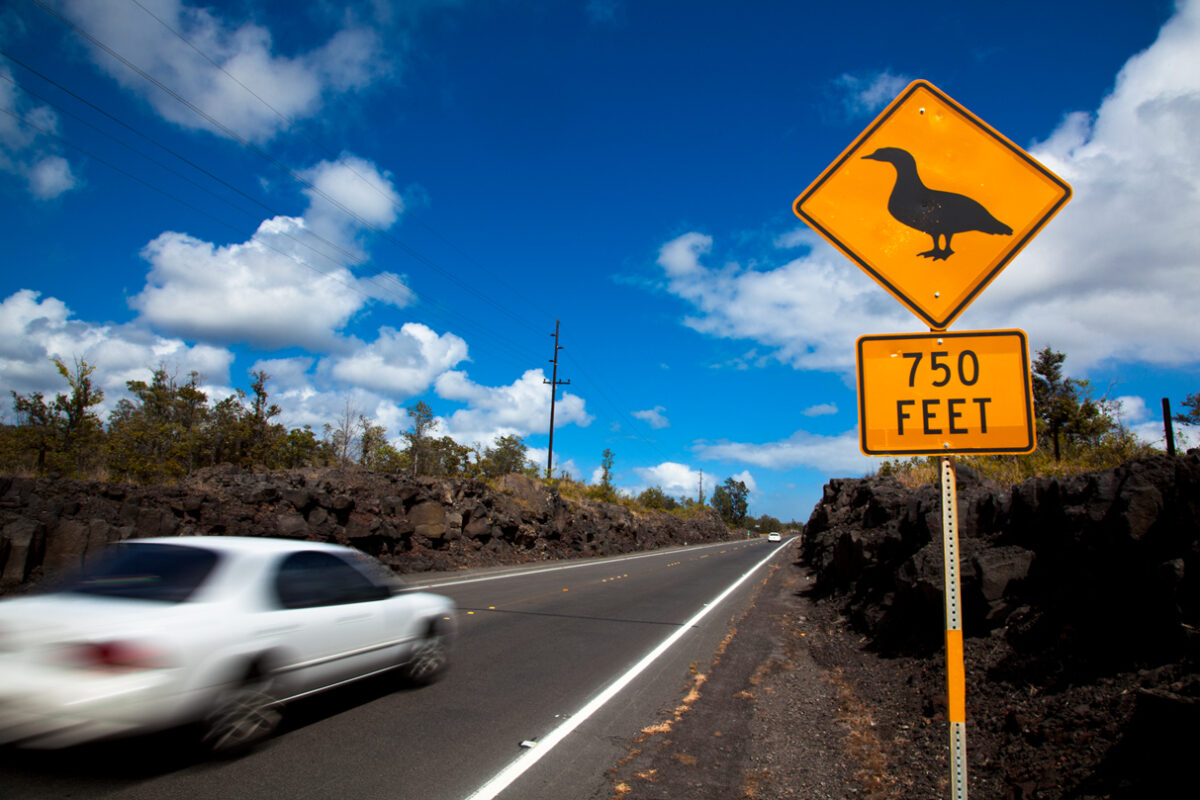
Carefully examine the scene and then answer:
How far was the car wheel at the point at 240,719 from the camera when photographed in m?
4.23

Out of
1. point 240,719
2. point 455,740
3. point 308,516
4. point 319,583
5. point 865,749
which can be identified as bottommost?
point 455,740

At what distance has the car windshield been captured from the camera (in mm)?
4363

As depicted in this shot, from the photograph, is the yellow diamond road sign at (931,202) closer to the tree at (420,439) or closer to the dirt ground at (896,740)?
the dirt ground at (896,740)

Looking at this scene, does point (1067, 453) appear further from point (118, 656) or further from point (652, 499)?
point (652, 499)

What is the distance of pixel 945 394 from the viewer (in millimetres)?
2576

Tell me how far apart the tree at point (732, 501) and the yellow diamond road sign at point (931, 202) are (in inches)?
6097

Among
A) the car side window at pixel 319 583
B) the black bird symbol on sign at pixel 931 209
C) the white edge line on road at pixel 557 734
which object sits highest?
the black bird symbol on sign at pixel 931 209

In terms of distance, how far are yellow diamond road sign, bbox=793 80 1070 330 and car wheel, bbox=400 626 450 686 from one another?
548 centimetres

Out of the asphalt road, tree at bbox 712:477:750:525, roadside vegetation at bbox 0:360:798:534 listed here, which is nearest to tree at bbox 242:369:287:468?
roadside vegetation at bbox 0:360:798:534

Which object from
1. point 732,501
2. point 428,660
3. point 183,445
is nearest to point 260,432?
point 183,445

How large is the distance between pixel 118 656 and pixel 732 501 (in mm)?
160878

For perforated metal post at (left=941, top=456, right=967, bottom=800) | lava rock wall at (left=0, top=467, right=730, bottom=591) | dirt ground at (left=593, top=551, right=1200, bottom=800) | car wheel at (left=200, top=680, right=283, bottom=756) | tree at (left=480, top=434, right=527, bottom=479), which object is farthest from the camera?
tree at (left=480, top=434, right=527, bottom=479)

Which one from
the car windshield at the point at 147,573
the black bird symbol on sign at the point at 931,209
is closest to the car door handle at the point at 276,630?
the car windshield at the point at 147,573

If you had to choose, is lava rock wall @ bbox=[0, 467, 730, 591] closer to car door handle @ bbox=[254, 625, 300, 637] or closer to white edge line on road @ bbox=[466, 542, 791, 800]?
car door handle @ bbox=[254, 625, 300, 637]
